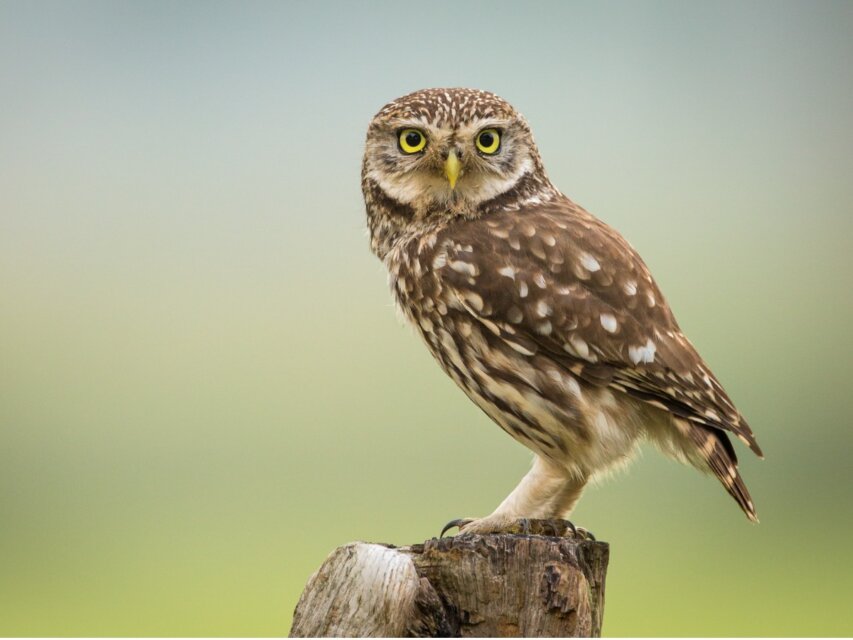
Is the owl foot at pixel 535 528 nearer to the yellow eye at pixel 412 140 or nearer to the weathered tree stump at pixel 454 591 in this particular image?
the weathered tree stump at pixel 454 591

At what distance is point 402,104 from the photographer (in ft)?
9.23

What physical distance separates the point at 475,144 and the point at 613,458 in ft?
2.98

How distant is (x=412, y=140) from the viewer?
278cm

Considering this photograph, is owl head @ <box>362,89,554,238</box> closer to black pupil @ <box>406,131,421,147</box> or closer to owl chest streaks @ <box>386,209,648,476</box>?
black pupil @ <box>406,131,421,147</box>

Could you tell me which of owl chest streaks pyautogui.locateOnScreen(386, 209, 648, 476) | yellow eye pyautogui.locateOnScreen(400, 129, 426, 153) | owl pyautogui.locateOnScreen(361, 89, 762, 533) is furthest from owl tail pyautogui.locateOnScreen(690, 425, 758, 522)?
yellow eye pyautogui.locateOnScreen(400, 129, 426, 153)

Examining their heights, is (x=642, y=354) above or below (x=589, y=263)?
below

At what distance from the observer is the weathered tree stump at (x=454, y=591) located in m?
2.09

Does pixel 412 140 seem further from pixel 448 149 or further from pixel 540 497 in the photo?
pixel 540 497

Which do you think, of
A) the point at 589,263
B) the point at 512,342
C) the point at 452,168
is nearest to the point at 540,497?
the point at 512,342

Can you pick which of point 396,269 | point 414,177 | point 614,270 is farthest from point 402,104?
point 614,270

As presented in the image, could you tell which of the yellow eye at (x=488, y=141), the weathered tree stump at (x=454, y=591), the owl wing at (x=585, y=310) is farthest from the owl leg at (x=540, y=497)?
the yellow eye at (x=488, y=141)

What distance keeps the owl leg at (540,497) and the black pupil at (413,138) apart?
0.92 m

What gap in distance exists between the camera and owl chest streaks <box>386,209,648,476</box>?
8.52ft

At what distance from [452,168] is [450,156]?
4 cm
